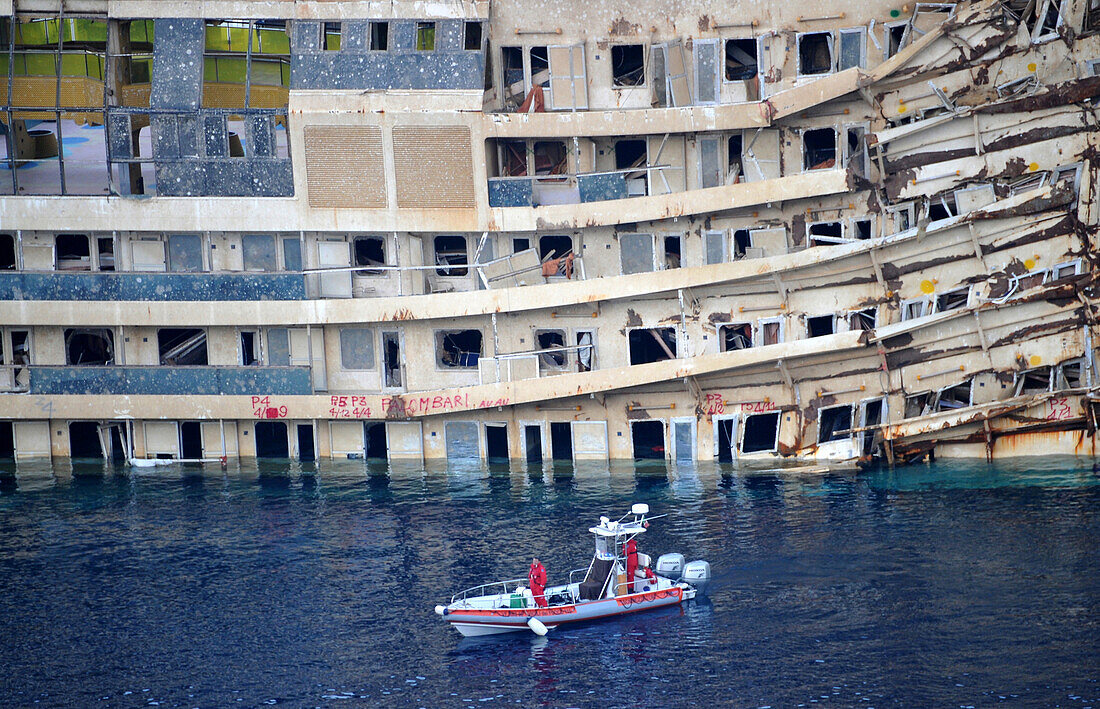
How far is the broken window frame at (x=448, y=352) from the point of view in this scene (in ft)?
144

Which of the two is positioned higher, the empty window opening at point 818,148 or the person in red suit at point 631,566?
the empty window opening at point 818,148

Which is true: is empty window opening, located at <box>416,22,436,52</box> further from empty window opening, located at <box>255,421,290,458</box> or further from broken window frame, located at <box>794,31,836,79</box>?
empty window opening, located at <box>255,421,290,458</box>

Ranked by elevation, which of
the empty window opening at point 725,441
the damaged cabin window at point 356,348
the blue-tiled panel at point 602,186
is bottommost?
the empty window opening at point 725,441

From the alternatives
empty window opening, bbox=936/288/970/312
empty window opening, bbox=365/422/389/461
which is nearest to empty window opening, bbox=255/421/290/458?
empty window opening, bbox=365/422/389/461

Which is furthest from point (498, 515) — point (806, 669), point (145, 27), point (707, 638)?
point (145, 27)

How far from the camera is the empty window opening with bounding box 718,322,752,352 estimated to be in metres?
42.6

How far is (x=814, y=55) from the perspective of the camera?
42656 millimetres

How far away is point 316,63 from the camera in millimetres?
42875

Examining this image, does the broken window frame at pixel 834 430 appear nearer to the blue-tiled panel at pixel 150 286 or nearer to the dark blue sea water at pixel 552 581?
the dark blue sea water at pixel 552 581

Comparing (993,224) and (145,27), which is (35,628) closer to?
(145,27)

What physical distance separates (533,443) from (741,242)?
27.3 feet

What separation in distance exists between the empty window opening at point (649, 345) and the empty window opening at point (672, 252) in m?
1.91

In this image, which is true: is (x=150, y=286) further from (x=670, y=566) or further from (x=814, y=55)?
(x=814, y=55)

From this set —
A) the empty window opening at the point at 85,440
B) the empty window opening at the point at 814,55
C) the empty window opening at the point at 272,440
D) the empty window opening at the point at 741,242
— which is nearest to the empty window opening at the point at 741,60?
the empty window opening at the point at 814,55
